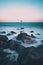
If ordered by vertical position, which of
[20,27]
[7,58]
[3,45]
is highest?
[20,27]

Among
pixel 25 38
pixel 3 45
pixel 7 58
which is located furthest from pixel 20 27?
pixel 7 58

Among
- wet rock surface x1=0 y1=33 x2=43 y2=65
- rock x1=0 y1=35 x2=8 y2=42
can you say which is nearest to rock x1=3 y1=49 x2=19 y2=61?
wet rock surface x1=0 y1=33 x2=43 y2=65

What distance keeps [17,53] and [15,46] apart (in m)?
0.09

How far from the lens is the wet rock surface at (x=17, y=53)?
3.73 feet

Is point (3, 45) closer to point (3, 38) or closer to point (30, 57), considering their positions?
point (3, 38)

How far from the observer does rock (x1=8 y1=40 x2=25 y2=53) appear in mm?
1219

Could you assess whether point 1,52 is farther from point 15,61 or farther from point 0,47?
point 15,61

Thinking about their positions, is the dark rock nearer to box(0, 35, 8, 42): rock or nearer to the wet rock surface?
the wet rock surface

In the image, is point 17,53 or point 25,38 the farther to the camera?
point 25,38

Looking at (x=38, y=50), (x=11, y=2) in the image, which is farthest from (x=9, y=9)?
(x=38, y=50)

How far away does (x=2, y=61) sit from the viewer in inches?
45.3

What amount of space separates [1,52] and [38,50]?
427 mm

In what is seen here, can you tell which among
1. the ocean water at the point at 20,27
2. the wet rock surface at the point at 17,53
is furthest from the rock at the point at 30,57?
the ocean water at the point at 20,27

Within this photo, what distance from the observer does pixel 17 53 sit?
1.19 m
